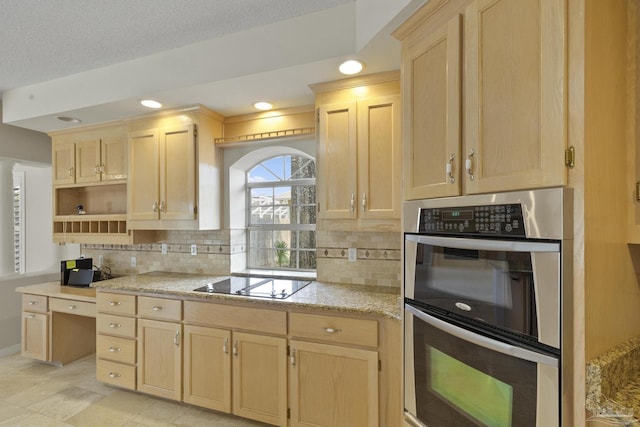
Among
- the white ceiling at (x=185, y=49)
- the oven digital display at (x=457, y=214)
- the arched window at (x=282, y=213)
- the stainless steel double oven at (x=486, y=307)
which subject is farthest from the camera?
the arched window at (x=282, y=213)

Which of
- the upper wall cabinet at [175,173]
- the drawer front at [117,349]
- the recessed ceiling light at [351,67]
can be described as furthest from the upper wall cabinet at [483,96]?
the drawer front at [117,349]

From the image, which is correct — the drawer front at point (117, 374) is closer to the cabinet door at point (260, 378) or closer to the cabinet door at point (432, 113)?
the cabinet door at point (260, 378)

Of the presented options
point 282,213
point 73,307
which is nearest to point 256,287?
point 282,213

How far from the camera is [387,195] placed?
6.79 ft

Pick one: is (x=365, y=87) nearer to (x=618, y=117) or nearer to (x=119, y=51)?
(x=618, y=117)

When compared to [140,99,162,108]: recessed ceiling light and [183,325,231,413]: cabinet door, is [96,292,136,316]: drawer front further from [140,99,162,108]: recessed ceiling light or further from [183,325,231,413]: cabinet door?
[140,99,162,108]: recessed ceiling light

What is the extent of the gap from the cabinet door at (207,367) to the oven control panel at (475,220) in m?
1.57

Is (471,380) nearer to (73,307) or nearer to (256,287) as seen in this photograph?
(256,287)

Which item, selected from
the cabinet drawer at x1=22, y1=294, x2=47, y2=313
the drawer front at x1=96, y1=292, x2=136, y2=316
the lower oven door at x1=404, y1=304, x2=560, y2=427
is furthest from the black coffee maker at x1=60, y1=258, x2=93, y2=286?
the lower oven door at x1=404, y1=304, x2=560, y2=427

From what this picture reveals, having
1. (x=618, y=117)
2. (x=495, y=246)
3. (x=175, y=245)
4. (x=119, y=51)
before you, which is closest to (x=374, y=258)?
(x=495, y=246)

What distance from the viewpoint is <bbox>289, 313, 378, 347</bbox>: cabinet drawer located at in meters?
1.83

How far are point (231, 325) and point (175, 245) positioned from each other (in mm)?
1410

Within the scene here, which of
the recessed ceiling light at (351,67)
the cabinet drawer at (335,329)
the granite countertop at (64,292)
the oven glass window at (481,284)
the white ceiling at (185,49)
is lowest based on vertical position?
the granite countertop at (64,292)

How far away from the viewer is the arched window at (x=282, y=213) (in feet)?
9.76
